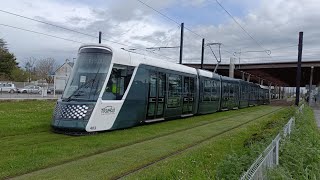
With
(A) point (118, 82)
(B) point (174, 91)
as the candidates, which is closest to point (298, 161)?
(A) point (118, 82)

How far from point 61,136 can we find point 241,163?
28.6 ft

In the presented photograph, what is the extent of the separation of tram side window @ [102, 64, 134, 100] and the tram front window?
0.36 m

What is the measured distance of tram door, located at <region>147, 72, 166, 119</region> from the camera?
56.4 ft

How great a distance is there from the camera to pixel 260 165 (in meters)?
4.74

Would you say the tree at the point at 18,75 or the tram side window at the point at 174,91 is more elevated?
the tree at the point at 18,75

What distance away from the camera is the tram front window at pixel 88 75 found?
545 inches

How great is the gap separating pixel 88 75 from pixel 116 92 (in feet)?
4.34

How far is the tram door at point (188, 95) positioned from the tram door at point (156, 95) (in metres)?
3.46

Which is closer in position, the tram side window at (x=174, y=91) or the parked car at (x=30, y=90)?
the tram side window at (x=174, y=91)

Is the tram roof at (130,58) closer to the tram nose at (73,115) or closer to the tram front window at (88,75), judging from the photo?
the tram front window at (88,75)

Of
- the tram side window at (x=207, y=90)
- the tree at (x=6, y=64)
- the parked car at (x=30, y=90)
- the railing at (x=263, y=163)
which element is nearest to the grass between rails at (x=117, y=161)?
the railing at (x=263, y=163)

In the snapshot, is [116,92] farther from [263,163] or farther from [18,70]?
[18,70]

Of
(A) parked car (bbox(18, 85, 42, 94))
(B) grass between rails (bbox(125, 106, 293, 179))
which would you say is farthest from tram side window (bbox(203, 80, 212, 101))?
(A) parked car (bbox(18, 85, 42, 94))

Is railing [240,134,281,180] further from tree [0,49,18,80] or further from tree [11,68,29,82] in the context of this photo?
tree [11,68,29,82]
